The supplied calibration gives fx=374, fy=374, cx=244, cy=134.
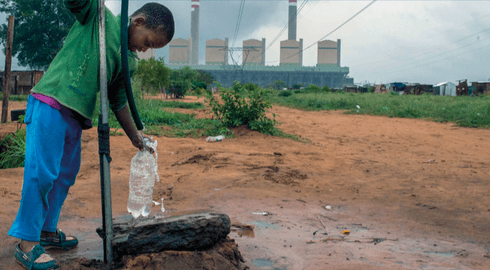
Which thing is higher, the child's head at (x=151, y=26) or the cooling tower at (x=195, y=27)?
the cooling tower at (x=195, y=27)

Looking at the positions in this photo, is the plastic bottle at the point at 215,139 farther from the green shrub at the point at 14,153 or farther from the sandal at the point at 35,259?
the sandal at the point at 35,259

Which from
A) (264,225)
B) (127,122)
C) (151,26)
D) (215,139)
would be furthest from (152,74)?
(151,26)

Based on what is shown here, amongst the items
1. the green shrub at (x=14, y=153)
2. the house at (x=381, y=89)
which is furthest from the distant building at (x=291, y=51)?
the green shrub at (x=14, y=153)

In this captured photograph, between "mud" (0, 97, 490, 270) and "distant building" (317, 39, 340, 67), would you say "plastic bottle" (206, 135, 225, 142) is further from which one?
"distant building" (317, 39, 340, 67)

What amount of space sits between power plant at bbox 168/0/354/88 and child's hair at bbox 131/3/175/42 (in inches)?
2790

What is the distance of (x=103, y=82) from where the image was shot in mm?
1930

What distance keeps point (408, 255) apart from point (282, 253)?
2.81 ft

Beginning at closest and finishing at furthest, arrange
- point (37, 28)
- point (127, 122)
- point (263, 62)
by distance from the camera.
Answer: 1. point (127, 122)
2. point (37, 28)
3. point (263, 62)

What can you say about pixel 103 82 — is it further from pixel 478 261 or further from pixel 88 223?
pixel 478 261

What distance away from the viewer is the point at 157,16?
2025mm

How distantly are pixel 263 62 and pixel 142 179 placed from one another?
11769 centimetres

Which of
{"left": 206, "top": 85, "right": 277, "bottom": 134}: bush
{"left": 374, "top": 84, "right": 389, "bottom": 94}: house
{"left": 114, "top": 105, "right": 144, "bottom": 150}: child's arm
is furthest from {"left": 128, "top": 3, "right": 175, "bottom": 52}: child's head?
{"left": 374, "top": 84, "right": 389, "bottom": 94}: house

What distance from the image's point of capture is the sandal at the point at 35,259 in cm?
199

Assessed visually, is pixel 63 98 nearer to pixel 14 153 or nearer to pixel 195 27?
pixel 14 153
